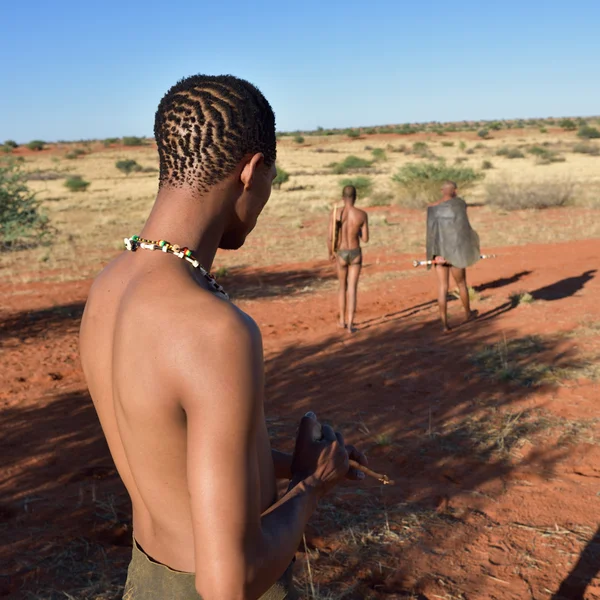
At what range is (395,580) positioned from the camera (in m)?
3.51

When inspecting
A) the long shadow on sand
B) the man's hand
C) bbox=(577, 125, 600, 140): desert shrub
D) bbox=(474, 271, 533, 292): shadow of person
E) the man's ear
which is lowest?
bbox=(474, 271, 533, 292): shadow of person

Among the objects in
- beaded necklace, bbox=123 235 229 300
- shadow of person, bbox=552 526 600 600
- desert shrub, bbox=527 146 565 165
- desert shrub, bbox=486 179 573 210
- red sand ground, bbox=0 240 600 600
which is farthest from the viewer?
desert shrub, bbox=527 146 565 165

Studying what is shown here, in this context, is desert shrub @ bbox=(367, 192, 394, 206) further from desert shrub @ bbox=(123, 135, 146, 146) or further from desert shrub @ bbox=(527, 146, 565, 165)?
desert shrub @ bbox=(123, 135, 146, 146)

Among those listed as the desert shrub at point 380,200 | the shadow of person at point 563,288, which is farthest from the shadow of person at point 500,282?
the desert shrub at point 380,200

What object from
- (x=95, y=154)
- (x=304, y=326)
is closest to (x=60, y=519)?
(x=304, y=326)

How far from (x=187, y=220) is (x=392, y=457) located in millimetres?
4063

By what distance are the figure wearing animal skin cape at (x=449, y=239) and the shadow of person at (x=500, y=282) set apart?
2840 mm

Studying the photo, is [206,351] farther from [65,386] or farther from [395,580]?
[65,386]

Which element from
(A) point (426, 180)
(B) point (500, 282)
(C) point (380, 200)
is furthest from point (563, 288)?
(C) point (380, 200)

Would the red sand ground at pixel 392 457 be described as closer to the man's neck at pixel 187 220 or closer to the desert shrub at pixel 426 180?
the man's neck at pixel 187 220

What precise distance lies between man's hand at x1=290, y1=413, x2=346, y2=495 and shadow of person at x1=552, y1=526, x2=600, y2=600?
2.54 m

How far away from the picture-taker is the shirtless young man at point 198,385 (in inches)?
43.7

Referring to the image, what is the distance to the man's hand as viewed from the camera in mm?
1406

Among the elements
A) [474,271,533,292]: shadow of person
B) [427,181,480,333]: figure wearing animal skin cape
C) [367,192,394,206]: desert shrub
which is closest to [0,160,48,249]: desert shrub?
[427,181,480,333]: figure wearing animal skin cape
